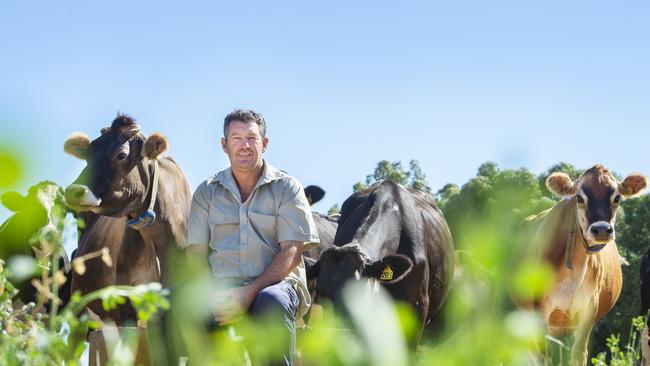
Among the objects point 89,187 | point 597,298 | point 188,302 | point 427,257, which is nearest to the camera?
point 188,302

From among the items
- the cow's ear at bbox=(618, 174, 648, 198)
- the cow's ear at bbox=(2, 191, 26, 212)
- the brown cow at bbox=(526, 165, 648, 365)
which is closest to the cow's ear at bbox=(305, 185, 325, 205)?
the brown cow at bbox=(526, 165, 648, 365)

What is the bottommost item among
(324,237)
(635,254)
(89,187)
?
(635,254)

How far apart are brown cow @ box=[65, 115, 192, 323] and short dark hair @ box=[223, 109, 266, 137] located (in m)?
2.00

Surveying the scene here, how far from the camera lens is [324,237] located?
11672 millimetres

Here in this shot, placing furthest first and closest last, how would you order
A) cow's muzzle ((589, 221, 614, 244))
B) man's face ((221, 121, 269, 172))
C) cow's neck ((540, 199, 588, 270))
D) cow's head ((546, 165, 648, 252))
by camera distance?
cow's neck ((540, 199, 588, 270)) < cow's head ((546, 165, 648, 252)) < cow's muzzle ((589, 221, 614, 244)) < man's face ((221, 121, 269, 172))

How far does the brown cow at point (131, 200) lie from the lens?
26.2 ft

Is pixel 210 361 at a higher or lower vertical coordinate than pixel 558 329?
higher

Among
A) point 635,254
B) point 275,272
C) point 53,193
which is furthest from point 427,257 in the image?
point 635,254

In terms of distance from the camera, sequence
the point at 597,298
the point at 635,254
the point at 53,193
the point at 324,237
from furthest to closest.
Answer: the point at 635,254
the point at 324,237
the point at 597,298
the point at 53,193

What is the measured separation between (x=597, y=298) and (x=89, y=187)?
237 inches

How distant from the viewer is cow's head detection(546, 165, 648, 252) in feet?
33.0

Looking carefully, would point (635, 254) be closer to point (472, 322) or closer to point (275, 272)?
point (275, 272)

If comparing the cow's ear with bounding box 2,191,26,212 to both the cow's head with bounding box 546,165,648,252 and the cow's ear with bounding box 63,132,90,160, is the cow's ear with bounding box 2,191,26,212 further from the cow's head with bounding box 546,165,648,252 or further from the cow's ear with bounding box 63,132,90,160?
the cow's head with bounding box 546,165,648,252

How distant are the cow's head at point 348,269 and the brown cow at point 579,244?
7.71ft
